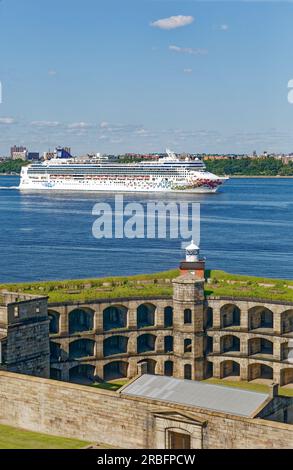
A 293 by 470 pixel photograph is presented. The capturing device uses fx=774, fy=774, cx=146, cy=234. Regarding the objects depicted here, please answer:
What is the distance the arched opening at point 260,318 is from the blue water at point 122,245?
88.7 ft

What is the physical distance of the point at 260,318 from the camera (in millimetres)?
44562

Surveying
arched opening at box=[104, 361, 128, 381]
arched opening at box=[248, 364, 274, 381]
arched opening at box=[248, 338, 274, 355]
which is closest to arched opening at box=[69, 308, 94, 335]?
arched opening at box=[104, 361, 128, 381]

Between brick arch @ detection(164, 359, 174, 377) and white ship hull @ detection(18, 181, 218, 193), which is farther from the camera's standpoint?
white ship hull @ detection(18, 181, 218, 193)

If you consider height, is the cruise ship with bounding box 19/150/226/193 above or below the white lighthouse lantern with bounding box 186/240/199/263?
above

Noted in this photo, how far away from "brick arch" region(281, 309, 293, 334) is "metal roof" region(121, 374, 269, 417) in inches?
544

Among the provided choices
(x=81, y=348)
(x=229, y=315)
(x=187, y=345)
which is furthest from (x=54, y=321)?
(x=229, y=315)

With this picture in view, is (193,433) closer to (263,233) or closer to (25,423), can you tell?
(25,423)

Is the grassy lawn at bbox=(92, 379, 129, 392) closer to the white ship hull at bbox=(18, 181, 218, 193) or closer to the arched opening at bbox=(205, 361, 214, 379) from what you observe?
the arched opening at bbox=(205, 361, 214, 379)

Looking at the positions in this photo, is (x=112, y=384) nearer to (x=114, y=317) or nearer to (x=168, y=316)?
(x=114, y=317)

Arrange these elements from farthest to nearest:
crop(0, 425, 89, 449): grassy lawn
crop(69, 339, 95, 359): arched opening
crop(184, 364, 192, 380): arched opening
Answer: crop(184, 364, 192, 380): arched opening, crop(69, 339, 95, 359): arched opening, crop(0, 425, 89, 449): grassy lawn

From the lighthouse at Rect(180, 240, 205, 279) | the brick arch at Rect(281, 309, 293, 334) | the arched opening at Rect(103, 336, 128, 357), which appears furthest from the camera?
the lighthouse at Rect(180, 240, 205, 279)

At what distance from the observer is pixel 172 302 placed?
4347 cm

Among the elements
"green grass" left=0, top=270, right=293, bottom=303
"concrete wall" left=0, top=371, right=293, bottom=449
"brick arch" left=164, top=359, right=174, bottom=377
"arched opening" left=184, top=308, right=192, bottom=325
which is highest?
"green grass" left=0, top=270, right=293, bottom=303

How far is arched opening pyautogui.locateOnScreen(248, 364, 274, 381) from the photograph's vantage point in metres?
42.9
